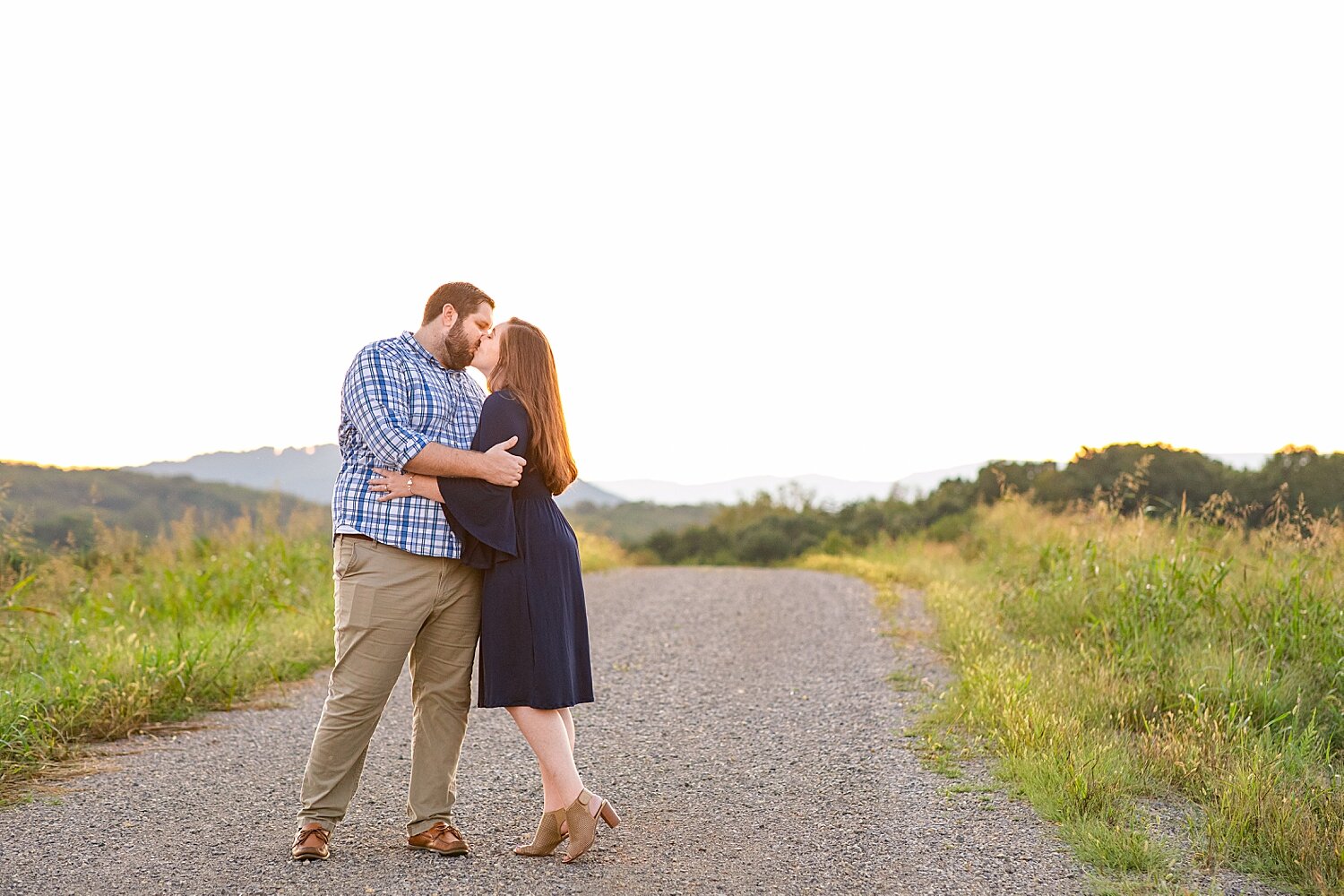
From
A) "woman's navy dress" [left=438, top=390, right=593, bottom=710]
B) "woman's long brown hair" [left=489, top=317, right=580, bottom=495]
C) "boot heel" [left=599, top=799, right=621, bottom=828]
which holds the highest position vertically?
"woman's long brown hair" [left=489, top=317, right=580, bottom=495]

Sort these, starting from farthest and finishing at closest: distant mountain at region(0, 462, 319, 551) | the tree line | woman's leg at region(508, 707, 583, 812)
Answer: the tree line < distant mountain at region(0, 462, 319, 551) < woman's leg at region(508, 707, 583, 812)

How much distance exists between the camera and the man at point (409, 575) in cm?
403

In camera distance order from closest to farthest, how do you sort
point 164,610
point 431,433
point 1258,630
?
point 431,433 → point 1258,630 → point 164,610

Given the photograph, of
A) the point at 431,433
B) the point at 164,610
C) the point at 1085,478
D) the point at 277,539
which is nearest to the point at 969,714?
the point at 431,433

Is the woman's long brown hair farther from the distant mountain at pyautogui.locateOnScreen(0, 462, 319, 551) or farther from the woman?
the distant mountain at pyautogui.locateOnScreen(0, 462, 319, 551)

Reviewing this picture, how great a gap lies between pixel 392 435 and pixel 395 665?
0.91 m

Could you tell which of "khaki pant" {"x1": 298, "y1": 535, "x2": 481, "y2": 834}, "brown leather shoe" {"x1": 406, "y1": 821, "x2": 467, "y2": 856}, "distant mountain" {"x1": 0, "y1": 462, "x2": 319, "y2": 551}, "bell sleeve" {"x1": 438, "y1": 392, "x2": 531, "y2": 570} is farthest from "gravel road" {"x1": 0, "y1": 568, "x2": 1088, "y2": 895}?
"distant mountain" {"x1": 0, "y1": 462, "x2": 319, "y2": 551}

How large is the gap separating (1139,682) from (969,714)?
45.8 inches

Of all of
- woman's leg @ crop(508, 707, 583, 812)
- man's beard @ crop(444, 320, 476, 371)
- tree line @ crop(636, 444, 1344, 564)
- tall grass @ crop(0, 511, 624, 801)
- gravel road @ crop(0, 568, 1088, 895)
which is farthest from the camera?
tree line @ crop(636, 444, 1344, 564)

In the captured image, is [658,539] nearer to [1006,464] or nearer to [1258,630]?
[1006,464]

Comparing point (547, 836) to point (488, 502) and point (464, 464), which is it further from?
point (464, 464)

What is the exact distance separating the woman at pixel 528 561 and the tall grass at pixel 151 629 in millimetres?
2686

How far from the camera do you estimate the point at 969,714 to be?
6023 millimetres

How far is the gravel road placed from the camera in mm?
3893
